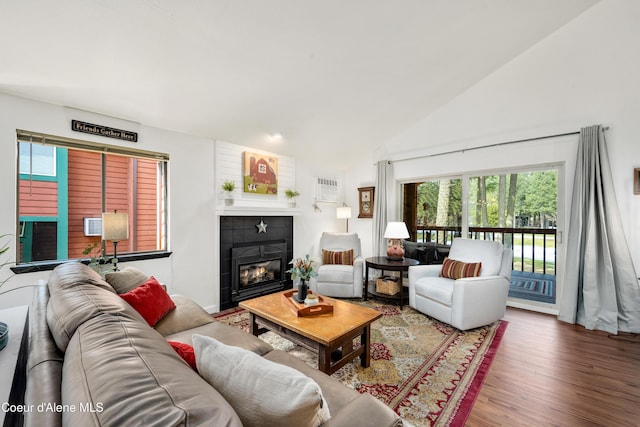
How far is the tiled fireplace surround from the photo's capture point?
354cm

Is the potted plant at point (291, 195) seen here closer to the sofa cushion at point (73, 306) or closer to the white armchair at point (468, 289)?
the white armchair at point (468, 289)

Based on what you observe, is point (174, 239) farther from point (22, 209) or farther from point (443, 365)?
point (443, 365)

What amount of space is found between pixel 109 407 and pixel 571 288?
419 centimetres

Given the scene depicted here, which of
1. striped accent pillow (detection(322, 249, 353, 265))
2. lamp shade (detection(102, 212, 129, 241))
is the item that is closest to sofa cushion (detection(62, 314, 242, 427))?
lamp shade (detection(102, 212, 129, 241))

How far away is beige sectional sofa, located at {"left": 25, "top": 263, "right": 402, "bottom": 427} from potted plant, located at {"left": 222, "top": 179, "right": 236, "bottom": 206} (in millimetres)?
2295

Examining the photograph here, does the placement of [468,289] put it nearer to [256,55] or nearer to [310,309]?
[310,309]

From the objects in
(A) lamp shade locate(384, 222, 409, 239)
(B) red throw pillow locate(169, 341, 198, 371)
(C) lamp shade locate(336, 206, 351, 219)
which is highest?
(C) lamp shade locate(336, 206, 351, 219)

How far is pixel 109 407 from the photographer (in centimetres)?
54

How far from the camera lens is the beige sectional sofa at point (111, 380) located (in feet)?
1.80

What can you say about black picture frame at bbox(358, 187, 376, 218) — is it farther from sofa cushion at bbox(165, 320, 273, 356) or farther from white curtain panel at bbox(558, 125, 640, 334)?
sofa cushion at bbox(165, 320, 273, 356)

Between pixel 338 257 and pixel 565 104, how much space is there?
3428 mm

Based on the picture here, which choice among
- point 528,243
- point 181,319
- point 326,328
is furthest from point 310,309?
point 528,243

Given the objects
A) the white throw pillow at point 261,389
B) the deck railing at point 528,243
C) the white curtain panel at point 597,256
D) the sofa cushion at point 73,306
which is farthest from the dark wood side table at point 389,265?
the sofa cushion at point 73,306

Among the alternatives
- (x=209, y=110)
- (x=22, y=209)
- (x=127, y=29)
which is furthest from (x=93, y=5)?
(x=22, y=209)
